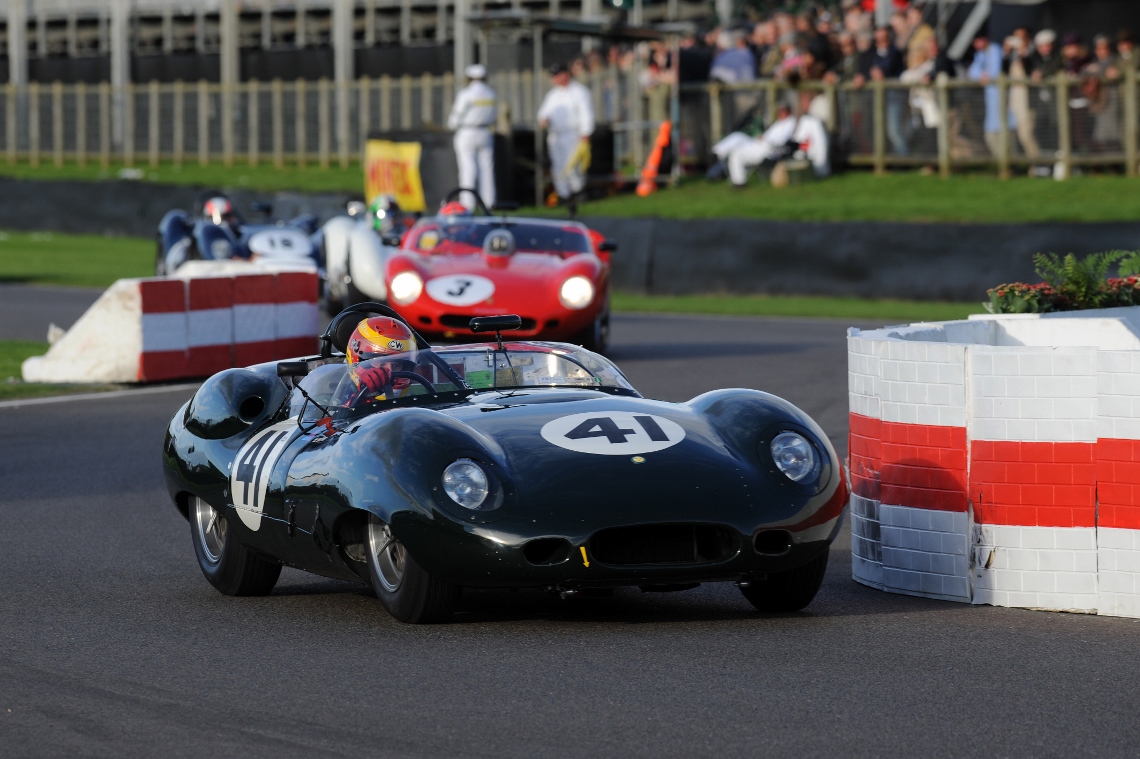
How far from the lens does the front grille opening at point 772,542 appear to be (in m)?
6.05

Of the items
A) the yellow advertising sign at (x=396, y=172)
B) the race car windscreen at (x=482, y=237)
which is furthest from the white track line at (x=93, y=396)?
the yellow advertising sign at (x=396, y=172)

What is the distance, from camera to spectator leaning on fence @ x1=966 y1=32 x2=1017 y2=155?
75.7ft

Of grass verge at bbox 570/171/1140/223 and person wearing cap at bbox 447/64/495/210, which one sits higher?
person wearing cap at bbox 447/64/495/210

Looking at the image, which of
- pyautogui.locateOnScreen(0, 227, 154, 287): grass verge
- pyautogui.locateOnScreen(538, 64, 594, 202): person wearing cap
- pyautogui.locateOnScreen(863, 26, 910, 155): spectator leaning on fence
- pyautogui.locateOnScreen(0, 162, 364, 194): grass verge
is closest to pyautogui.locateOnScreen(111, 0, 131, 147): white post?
pyautogui.locateOnScreen(0, 162, 364, 194): grass verge

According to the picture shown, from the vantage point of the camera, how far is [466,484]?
596 cm

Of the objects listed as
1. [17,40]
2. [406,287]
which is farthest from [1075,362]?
[17,40]

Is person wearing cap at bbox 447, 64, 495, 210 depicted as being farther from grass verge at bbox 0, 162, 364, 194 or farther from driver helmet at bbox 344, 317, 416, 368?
driver helmet at bbox 344, 317, 416, 368

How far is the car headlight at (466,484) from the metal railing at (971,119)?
17.6 m

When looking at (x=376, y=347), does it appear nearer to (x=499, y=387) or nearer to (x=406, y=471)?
(x=499, y=387)

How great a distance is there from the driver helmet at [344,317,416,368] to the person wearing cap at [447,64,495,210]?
1784 cm

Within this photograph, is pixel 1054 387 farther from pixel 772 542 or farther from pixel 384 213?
pixel 384 213

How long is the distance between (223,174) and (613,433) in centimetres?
3104

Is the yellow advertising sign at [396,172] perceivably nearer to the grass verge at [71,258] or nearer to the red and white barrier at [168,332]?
the grass verge at [71,258]

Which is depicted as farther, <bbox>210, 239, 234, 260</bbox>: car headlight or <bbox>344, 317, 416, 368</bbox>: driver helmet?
<bbox>210, 239, 234, 260</bbox>: car headlight
